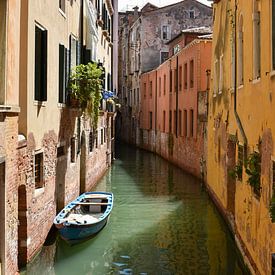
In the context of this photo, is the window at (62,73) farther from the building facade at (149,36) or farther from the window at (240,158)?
the building facade at (149,36)

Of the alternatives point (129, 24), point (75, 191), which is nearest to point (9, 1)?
point (75, 191)

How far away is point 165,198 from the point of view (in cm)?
1709

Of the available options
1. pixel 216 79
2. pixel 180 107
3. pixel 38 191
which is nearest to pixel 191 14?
pixel 180 107

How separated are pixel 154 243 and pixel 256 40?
5.13 m

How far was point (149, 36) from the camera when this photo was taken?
1528 inches

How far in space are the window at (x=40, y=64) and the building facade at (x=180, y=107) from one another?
10.8 metres

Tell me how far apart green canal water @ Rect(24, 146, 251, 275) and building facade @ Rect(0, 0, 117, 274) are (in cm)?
81

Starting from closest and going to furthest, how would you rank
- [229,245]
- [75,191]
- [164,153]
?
[229,245]
[75,191]
[164,153]

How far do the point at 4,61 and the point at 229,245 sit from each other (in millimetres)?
6633

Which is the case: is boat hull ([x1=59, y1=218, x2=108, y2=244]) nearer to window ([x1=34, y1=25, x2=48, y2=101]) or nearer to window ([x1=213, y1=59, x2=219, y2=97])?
window ([x1=34, y1=25, x2=48, y2=101])

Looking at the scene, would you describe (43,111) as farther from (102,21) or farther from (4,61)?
(102,21)

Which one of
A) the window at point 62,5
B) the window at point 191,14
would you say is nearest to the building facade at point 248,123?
the window at point 62,5

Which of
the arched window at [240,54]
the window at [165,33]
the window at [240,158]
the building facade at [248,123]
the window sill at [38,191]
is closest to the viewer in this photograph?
the building facade at [248,123]

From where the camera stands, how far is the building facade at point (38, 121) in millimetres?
7312
